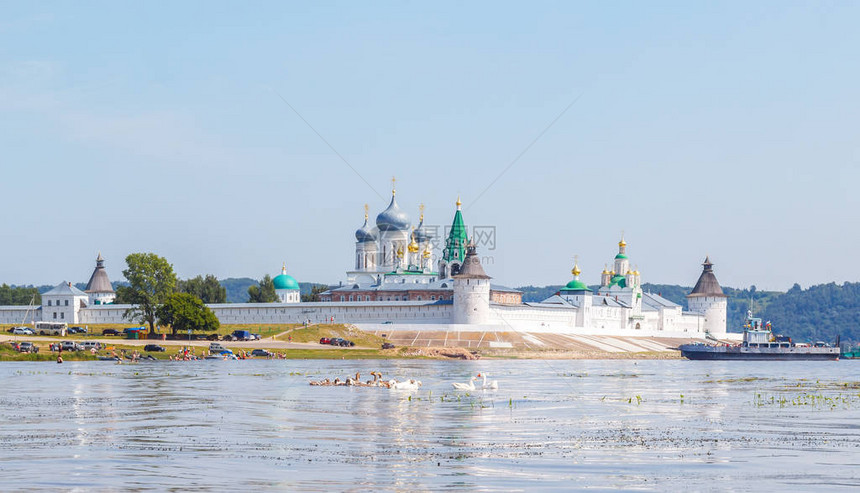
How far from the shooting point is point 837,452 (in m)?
24.5

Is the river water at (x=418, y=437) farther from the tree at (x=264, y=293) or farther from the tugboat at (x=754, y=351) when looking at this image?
the tree at (x=264, y=293)

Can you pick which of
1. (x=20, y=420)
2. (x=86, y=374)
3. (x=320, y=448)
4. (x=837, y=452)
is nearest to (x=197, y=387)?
(x=86, y=374)

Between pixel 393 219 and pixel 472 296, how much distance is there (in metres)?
30.2

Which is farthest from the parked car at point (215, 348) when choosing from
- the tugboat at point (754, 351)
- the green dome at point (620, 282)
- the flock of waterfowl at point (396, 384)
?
the green dome at point (620, 282)

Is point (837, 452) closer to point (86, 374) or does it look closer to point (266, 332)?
point (86, 374)

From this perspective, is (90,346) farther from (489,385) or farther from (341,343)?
(489,385)

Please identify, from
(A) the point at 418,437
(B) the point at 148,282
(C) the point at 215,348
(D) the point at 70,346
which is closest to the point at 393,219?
(B) the point at 148,282

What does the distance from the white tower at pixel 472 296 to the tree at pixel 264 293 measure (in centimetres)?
3604

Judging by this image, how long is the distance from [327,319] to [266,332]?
770 centimetres

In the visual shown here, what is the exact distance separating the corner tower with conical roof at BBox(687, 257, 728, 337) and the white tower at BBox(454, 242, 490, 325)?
4879cm

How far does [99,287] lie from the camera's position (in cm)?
13175

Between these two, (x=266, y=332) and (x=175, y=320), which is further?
(x=266, y=332)

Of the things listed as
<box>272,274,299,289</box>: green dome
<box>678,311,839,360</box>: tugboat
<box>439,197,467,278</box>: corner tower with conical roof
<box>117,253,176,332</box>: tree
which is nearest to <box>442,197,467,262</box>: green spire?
<box>439,197,467,278</box>: corner tower with conical roof

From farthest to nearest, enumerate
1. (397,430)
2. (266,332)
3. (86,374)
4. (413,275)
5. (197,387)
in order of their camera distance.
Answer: (413,275)
(266,332)
(86,374)
(197,387)
(397,430)
